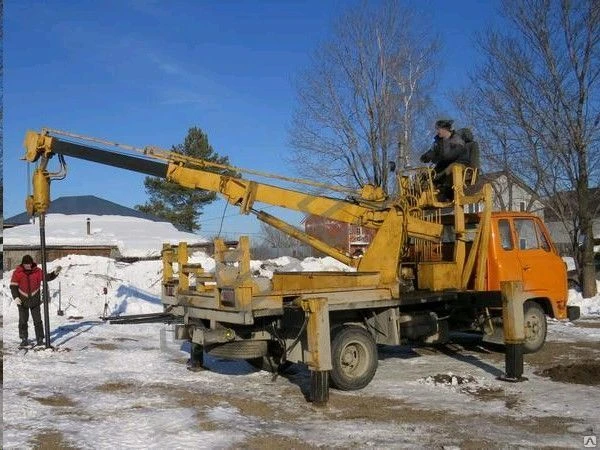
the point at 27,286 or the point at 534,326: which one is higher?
the point at 27,286

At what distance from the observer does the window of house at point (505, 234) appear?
11156mm

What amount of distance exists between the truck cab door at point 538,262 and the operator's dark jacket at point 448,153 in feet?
5.67

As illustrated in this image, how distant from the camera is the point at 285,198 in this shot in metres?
9.64

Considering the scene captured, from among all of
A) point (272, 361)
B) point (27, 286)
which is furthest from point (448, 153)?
point (27, 286)

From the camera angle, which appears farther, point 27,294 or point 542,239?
point 27,294

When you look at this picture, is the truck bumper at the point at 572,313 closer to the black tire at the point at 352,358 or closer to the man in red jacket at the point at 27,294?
the black tire at the point at 352,358

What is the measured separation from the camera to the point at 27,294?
12180mm

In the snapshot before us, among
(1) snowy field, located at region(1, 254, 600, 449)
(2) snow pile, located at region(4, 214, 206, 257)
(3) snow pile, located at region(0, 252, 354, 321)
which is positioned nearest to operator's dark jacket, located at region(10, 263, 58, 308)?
(1) snowy field, located at region(1, 254, 600, 449)

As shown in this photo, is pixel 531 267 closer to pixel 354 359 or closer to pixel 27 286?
pixel 354 359

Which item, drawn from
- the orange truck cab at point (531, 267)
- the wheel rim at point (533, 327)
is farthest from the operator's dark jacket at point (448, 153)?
the wheel rim at point (533, 327)

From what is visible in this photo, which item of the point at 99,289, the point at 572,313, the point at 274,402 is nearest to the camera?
the point at 274,402

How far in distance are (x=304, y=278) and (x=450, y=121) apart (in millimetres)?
3765

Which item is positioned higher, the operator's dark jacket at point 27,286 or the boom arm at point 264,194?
the boom arm at point 264,194

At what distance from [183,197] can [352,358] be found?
4470 cm
